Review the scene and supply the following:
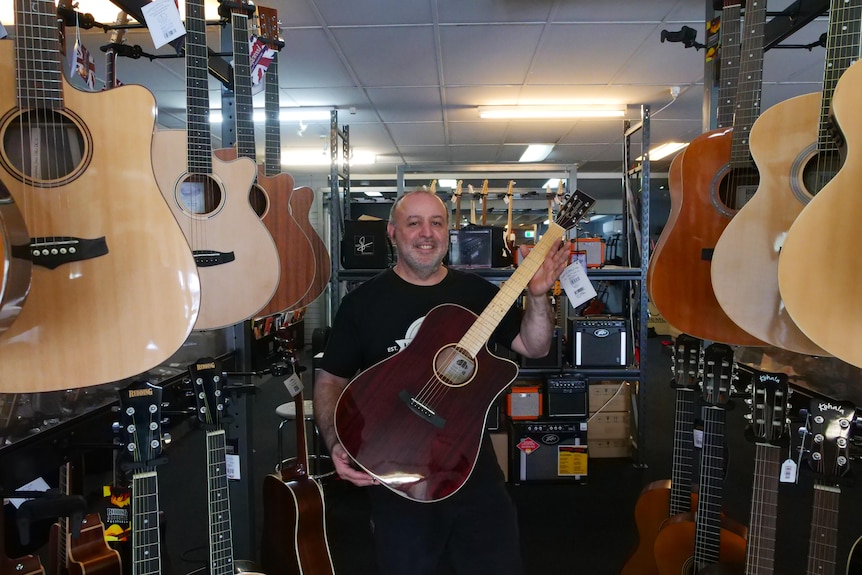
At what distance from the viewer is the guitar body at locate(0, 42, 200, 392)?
81cm

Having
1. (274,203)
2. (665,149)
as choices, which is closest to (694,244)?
(274,203)

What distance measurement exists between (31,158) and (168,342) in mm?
376

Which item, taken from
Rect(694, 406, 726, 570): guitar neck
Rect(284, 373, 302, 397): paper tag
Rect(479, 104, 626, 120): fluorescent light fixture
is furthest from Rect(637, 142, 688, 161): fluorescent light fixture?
Rect(284, 373, 302, 397): paper tag

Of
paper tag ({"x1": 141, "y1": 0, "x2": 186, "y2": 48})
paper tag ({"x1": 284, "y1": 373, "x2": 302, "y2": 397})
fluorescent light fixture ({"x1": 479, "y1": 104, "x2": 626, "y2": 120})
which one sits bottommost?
paper tag ({"x1": 284, "y1": 373, "x2": 302, "y2": 397})

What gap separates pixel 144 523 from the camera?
1.38 m

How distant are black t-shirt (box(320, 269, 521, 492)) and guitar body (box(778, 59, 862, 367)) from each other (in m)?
0.95

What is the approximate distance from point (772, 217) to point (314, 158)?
669 cm

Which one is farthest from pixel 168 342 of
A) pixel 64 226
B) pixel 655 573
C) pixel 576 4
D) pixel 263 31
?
pixel 576 4

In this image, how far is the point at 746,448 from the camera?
3.84 m

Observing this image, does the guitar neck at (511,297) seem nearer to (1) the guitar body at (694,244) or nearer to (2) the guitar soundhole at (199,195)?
(1) the guitar body at (694,244)

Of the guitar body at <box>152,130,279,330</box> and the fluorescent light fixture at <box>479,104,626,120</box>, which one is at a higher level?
the fluorescent light fixture at <box>479,104,626,120</box>

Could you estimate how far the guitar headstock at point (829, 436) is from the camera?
133 centimetres

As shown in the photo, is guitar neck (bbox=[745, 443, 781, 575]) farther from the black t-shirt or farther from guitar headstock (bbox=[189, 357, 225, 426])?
guitar headstock (bbox=[189, 357, 225, 426])

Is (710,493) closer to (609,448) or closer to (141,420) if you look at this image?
(141,420)
